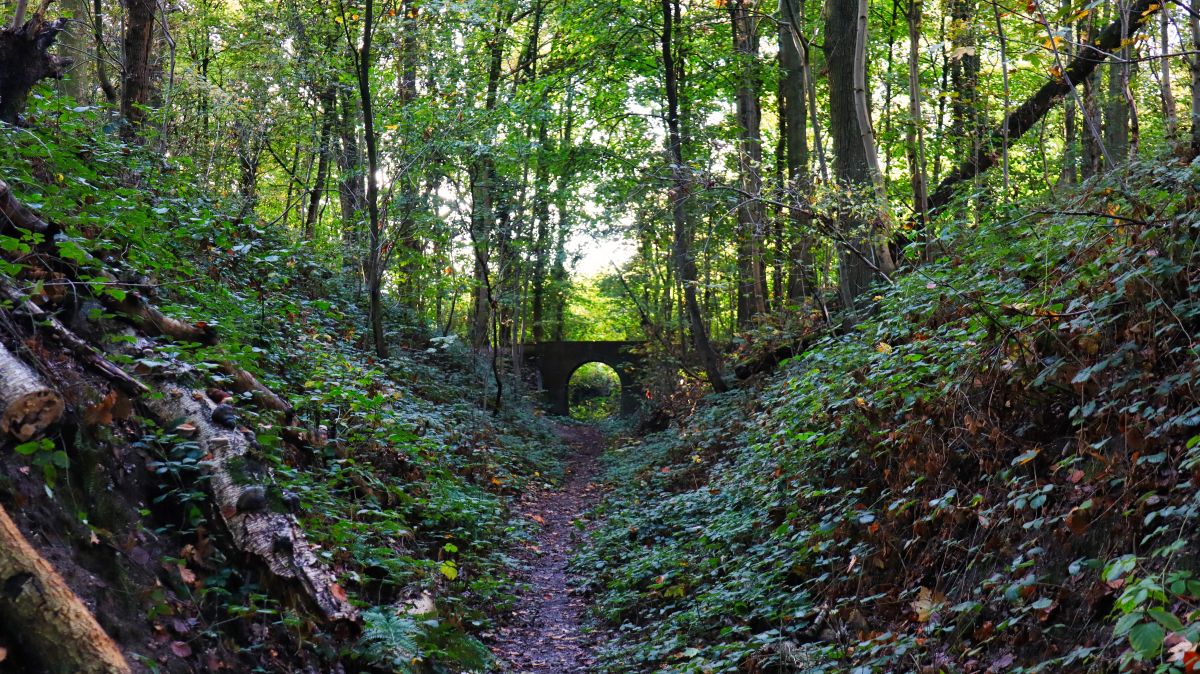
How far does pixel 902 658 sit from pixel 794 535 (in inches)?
76.3

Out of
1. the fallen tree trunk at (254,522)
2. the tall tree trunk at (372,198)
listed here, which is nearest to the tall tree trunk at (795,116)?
the tall tree trunk at (372,198)

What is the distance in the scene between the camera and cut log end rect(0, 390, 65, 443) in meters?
3.05

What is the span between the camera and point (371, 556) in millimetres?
4895

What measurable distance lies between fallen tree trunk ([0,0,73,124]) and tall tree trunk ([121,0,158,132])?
8.37ft

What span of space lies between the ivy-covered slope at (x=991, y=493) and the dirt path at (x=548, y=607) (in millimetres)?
323

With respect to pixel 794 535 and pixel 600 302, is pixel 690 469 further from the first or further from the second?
pixel 600 302

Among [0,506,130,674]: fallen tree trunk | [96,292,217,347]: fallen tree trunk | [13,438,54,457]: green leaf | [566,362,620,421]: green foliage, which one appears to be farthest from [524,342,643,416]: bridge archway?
[0,506,130,674]: fallen tree trunk

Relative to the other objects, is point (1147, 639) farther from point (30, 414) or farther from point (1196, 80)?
point (1196, 80)

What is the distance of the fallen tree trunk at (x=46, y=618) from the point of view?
251 cm

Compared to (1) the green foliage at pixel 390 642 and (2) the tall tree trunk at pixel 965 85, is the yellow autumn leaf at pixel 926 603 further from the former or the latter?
(2) the tall tree trunk at pixel 965 85

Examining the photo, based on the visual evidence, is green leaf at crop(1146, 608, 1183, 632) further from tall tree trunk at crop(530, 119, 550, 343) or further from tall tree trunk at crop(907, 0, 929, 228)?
tall tree trunk at crop(530, 119, 550, 343)

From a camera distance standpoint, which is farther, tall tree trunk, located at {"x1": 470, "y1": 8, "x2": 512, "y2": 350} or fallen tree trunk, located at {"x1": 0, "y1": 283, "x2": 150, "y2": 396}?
tall tree trunk, located at {"x1": 470, "y1": 8, "x2": 512, "y2": 350}

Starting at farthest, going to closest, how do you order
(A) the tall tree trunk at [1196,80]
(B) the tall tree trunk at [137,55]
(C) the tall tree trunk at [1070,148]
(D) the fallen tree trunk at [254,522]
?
(B) the tall tree trunk at [137,55] → (C) the tall tree trunk at [1070,148] → (A) the tall tree trunk at [1196,80] → (D) the fallen tree trunk at [254,522]

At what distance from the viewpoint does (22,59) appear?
6.51m
